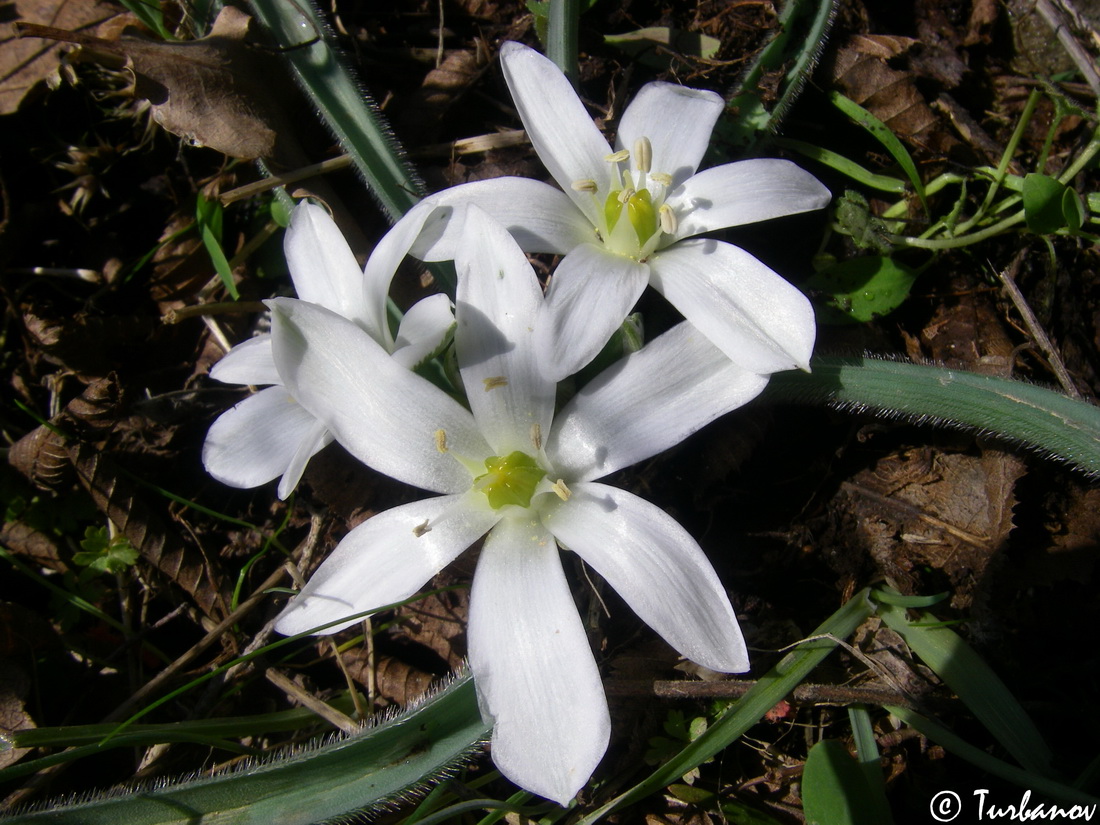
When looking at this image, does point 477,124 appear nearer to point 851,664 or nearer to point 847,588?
point 847,588

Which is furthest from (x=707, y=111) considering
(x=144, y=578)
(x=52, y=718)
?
(x=52, y=718)

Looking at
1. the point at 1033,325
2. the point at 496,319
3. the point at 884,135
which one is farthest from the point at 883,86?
the point at 496,319

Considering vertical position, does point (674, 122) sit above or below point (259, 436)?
above

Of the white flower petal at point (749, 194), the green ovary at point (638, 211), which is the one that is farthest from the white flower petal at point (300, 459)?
the white flower petal at point (749, 194)

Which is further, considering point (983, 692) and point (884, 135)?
point (884, 135)

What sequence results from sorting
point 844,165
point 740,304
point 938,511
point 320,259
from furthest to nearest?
point 844,165
point 938,511
point 320,259
point 740,304

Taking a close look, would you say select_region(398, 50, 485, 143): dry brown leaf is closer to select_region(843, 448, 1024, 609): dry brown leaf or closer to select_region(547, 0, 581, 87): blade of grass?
select_region(547, 0, 581, 87): blade of grass

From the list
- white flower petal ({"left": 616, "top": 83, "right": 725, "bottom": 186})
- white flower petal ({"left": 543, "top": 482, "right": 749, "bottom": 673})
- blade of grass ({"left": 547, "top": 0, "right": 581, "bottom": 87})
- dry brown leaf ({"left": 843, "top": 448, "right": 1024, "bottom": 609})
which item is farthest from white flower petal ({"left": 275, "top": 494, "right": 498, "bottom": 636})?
blade of grass ({"left": 547, "top": 0, "right": 581, "bottom": 87})

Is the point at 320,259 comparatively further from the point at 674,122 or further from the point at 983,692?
the point at 983,692
